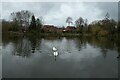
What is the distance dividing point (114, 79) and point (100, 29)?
51028 mm

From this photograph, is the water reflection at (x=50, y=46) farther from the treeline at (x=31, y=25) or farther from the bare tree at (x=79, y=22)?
the bare tree at (x=79, y=22)

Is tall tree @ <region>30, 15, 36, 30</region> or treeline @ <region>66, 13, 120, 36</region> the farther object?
tall tree @ <region>30, 15, 36, 30</region>

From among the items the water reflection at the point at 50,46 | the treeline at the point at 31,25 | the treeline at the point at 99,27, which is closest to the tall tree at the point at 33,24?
the treeline at the point at 31,25

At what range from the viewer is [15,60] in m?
18.1

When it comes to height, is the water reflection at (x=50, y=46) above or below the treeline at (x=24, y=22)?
below

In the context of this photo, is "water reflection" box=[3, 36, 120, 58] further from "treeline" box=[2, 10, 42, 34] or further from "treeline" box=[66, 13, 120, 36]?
"treeline" box=[2, 10, 42, 34]

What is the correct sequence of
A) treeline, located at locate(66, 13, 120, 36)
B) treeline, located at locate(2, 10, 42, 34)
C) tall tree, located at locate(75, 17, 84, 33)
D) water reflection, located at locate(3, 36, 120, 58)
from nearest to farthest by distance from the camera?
A: water reflection, located at locate(3, 36, 120, 58) < treeline, located at locate(66, 13, 120, 36) < treeline, located at locate(2, 10, 42, 34) < tall tree, located at locate(75, 17, 84, 33)

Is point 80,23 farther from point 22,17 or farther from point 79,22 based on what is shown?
point 22,17

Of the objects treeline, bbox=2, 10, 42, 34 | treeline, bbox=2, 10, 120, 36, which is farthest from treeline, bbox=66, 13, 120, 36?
treeline, bbox=2, 10, 42, 34

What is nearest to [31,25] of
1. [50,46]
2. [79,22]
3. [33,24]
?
[33,24]

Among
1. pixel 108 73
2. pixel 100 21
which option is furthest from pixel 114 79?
pixel 100 21

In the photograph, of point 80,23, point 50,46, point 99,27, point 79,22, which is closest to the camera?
point 50,46

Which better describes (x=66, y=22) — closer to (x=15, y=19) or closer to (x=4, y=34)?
(x=15, y=19)

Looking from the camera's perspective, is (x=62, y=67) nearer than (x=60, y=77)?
No
